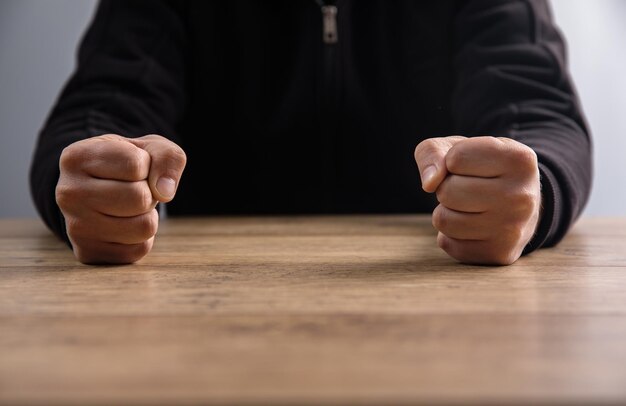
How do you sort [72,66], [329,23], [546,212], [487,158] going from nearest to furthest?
[487,158], [546,212], [329,23], [72,66]

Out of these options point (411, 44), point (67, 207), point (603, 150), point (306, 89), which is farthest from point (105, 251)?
point (603, 150)

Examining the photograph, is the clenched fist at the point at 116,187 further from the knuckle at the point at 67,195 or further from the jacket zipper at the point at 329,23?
the jacket zipper at the point at 329,23

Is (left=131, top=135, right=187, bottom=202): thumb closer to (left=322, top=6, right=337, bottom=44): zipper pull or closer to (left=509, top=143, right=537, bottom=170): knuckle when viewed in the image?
(left=509, top=143, right=537, bottom=170): knuckle

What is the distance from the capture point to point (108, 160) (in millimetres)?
634

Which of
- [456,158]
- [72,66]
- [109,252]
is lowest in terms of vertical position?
[72,66]

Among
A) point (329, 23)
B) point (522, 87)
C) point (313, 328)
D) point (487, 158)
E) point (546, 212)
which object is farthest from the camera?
point (329, 23)

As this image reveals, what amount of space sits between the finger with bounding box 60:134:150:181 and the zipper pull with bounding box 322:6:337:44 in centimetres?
60

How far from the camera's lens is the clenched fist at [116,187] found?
631mm

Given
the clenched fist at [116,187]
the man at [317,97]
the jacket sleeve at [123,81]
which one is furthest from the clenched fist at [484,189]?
the jacket sleeve at [123,81]

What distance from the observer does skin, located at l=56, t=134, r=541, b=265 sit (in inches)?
24.7

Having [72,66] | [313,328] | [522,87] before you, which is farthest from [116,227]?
[72,66]

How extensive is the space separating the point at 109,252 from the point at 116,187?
8cm

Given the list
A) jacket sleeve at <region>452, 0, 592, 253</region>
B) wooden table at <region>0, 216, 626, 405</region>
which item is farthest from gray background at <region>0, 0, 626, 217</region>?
wooden table at <region>0, 216, 626, 405</region>

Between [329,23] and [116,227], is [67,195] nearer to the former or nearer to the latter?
[116,227]
